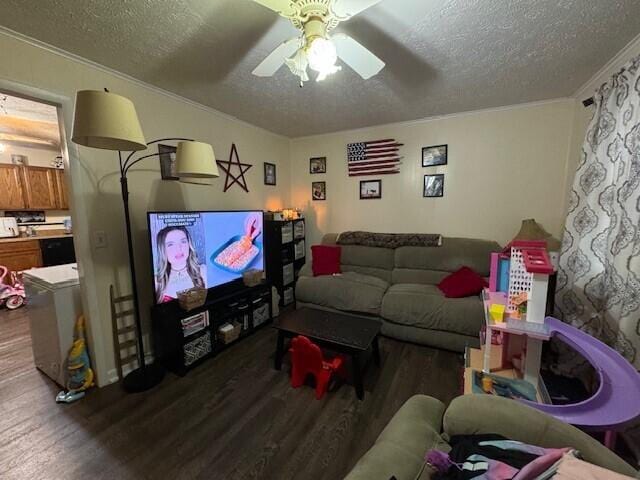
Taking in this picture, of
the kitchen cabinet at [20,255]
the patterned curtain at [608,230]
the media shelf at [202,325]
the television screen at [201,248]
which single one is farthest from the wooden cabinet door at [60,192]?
the patterned curtain at [608,230]

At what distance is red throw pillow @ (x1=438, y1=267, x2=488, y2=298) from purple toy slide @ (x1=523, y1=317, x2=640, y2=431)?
57.1 inches

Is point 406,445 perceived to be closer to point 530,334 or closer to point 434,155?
point 530,334

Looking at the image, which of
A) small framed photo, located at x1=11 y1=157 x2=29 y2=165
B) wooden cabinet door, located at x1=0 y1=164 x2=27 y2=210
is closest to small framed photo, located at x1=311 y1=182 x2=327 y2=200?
wooden cabinet door, located at x1=0 y1=164 x2=27 y2=210

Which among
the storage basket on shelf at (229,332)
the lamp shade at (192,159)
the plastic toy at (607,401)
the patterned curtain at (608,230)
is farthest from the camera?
the storage basket on shelf at (229,332)

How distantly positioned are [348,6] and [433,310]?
7.57 feet

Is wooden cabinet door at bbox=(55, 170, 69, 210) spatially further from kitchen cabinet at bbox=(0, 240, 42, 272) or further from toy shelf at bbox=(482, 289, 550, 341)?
toy shelf at bbox=(482, 289, 550, 341)

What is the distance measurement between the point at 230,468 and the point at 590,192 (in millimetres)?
2966

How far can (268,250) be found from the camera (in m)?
3.44

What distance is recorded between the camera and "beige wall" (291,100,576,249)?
278 centimetres

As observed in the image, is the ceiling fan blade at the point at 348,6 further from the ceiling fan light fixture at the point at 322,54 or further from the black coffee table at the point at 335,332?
the black coffee table at the point at 335,332

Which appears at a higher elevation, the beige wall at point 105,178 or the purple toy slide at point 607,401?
the beige wall at point 105,178

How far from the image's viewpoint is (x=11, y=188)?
13.6 ft

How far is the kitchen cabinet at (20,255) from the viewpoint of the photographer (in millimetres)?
3961

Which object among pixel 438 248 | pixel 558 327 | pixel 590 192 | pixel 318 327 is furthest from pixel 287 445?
pixel 590 192
